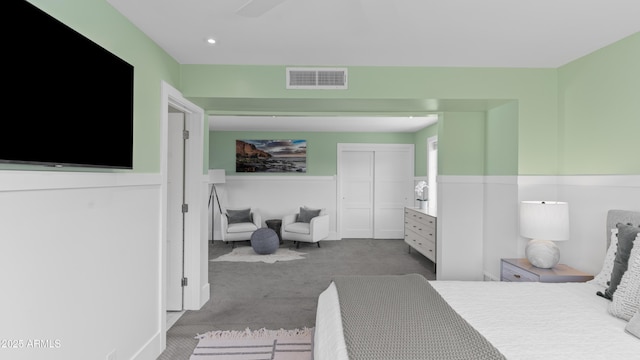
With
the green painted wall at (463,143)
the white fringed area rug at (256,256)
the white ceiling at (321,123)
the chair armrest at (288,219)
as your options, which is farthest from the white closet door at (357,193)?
the green painted wall at (463,143)

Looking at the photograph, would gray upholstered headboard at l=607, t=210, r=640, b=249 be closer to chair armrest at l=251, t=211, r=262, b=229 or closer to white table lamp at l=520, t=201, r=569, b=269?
white table lamp at l=520, t=201, r=569, b=269

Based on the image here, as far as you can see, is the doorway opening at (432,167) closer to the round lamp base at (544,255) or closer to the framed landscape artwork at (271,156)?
the framed landscape artwork at (271,156)

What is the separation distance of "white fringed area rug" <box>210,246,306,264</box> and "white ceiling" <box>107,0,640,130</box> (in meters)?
3.27

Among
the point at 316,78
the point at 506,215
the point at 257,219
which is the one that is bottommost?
the point at 257,219

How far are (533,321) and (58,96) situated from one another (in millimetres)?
2471

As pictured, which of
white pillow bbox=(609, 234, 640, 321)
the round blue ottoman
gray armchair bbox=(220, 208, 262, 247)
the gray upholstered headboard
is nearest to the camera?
white pillow bbox=(609, 234, 640, 321)

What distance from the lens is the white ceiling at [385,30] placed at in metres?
2.00

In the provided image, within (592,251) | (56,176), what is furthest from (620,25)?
(56,176)

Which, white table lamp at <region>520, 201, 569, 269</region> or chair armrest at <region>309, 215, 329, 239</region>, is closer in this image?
white table lamp at <region>520, 201, 569, 269</region>

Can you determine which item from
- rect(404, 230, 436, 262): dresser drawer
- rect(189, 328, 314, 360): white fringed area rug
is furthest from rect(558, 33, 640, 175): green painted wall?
rect(189, 328, 314, 360): white fringed area rug

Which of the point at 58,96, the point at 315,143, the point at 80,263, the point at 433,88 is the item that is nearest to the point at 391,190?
the point at 315,143

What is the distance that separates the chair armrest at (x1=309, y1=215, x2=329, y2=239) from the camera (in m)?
6.00

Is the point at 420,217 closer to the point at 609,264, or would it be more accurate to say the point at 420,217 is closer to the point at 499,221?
the point at 499,221

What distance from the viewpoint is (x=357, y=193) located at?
23.4 feet
